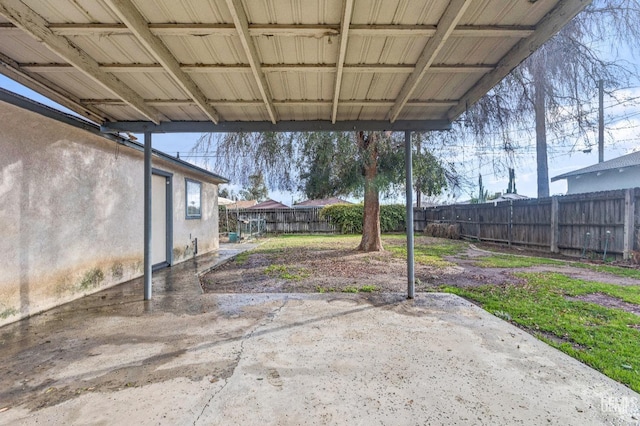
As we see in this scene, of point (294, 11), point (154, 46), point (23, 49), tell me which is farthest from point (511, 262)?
point (23, 49)

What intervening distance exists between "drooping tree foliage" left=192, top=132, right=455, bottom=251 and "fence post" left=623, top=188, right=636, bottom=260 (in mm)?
3675

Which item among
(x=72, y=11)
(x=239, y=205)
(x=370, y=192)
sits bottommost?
(x=370, y=192)

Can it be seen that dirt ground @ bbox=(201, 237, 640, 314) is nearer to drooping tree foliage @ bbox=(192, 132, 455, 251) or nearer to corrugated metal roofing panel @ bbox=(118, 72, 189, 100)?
drooping tree foliage @ bbox=(192, 132, 455, 251)

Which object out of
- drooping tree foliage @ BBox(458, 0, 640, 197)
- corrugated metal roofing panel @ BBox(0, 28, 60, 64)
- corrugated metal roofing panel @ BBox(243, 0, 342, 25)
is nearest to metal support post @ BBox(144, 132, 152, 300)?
corrugated metal roofing panel @ BBox(0, 28, 60, 64)

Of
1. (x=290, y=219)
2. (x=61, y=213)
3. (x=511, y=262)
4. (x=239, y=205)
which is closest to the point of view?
(x=61, y=213)

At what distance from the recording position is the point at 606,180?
1391 centimetres

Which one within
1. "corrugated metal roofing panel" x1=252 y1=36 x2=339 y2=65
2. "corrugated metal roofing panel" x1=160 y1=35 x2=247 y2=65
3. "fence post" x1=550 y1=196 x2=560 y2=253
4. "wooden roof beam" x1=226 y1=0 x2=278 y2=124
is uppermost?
"corrugated metal roofing panel" x1=252 y1=36 x2=339 y2=65

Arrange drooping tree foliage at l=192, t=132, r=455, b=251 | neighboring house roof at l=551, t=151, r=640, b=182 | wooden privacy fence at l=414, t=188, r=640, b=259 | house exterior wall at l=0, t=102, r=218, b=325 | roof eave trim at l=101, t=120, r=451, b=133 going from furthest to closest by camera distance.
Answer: neighboring house roof at l=551, t=151, r=640, b=182 → drooping tree foliage at l=192, t=132, r=455, b=251 → wooden privacy fence at l=414, t=188, r=640, b=259 → roof eave trim at l=101, t=120, r=451, b=133 → house exterior wall at l=0, t=102, r=218, b=325

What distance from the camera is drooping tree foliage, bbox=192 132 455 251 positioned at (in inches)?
315

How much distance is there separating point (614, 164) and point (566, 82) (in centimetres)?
993

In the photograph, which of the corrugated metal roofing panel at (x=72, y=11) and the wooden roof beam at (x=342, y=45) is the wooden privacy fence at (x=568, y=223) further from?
the corrugated metal roofing panel at (x=72, y=11)

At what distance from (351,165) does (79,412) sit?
7.41m

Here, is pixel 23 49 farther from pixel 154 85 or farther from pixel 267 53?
pixel 267 53

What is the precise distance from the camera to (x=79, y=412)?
192 centimetres
